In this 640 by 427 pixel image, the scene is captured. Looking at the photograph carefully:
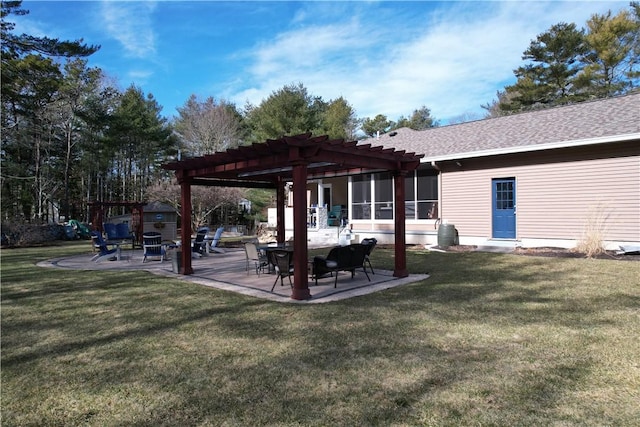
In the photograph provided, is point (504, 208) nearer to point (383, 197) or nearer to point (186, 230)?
point (383, 197)

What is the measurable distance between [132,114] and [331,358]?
3070 cm

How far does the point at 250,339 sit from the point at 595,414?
3100 mm

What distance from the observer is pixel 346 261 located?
24.3 ft

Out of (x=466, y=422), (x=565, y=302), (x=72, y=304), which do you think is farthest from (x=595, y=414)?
(x=72, y=304)

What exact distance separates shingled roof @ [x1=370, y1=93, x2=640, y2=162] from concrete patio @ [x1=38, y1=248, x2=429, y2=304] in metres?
6.34

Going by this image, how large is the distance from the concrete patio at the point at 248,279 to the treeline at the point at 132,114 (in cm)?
1253

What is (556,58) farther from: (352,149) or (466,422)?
(466,422)

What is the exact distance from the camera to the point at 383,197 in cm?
1595

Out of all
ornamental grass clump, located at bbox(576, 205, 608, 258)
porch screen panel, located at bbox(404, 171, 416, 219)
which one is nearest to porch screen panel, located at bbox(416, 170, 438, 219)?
porch screen panel, located at bbox(404, 171, 416, 219)

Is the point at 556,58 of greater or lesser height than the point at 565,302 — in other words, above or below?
above

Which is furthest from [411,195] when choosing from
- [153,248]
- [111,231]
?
[111,231]

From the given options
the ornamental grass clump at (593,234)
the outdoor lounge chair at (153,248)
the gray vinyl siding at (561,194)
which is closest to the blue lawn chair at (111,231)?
the outdoor lounge chair at (153,248)

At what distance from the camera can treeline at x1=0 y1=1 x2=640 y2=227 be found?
22047 millimetres

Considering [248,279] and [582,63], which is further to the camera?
[582,63]
